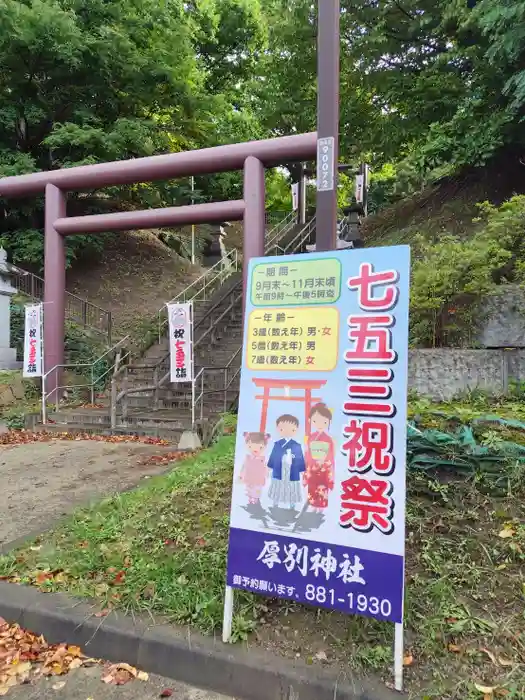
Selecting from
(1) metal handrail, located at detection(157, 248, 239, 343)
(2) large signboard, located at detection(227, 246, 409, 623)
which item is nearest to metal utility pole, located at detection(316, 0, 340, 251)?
(2) large signboard, located at detection(227, 246, 409, 623)

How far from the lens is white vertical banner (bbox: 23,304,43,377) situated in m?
10.5

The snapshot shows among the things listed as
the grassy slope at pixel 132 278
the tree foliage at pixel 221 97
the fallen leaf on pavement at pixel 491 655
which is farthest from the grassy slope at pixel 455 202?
the fallen leaf on pavement at pixel 491 655

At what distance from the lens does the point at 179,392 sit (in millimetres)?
10648

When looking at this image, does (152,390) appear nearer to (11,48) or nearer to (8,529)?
(8,529)

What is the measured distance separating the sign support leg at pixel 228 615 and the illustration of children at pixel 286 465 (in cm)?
52

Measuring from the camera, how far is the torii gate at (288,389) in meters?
2.45

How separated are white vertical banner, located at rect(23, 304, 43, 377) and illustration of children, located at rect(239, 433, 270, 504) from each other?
9.08 meters

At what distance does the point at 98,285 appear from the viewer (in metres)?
17.8

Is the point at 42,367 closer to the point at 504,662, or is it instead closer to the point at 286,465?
the point at 286,465

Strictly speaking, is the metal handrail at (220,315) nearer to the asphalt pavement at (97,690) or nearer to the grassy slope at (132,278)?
the grassy slope at (132,278)

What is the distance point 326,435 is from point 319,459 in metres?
0.12

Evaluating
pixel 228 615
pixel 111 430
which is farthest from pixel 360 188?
pixel 228 615

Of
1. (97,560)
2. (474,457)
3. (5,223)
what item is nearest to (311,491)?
(474,457)

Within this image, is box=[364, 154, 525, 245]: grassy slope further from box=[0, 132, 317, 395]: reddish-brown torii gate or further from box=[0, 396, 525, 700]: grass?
box=[0, 396, 525, 700]: grass
